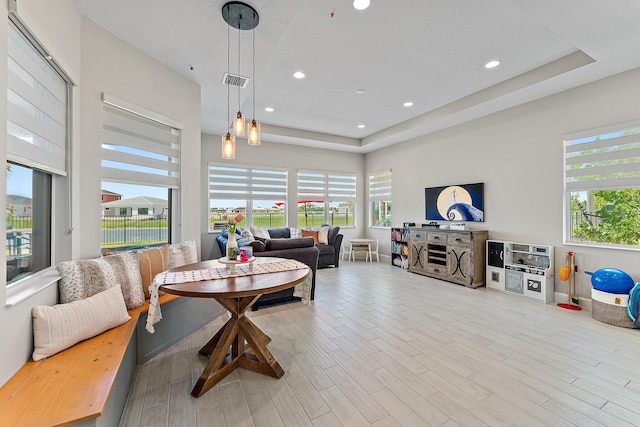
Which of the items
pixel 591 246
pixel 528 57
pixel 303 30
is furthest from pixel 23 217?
pixel 591 246

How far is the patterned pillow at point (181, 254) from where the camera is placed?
2.94m

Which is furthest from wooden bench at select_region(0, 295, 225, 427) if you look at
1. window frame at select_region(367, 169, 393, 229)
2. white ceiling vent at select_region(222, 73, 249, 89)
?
window frame at select_region(367, 169, 393, 229)

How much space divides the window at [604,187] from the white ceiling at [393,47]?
0.79 m

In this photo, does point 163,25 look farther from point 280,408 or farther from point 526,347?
point 526,347

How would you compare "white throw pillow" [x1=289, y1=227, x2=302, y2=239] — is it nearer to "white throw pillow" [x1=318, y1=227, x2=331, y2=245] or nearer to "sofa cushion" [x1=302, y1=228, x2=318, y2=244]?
"sofa cushion" [x1=302, y1=228, x2=318, y2=244]

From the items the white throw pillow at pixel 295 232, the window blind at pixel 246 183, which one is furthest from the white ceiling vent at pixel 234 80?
the white throw pillow at pixel 295 232

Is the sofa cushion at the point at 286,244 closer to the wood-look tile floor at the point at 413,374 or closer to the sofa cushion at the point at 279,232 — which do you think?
the wood-look tile floor at the point at 413,374

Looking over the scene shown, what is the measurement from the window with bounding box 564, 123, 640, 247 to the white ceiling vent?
442 cm

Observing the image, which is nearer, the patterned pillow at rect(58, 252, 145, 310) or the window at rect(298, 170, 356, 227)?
the patterned pillow at rect(58, 252, 145, 310)

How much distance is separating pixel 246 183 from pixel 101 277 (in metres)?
4.52

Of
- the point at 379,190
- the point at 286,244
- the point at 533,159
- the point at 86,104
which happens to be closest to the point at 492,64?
the point at 533,159

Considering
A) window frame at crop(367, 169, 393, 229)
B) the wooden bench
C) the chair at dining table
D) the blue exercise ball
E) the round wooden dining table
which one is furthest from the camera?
window frame at crop(367, 169, 393, 229)

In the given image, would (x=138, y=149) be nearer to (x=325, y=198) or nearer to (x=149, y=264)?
(x=149, y=264)

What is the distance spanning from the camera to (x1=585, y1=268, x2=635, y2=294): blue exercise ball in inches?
120
